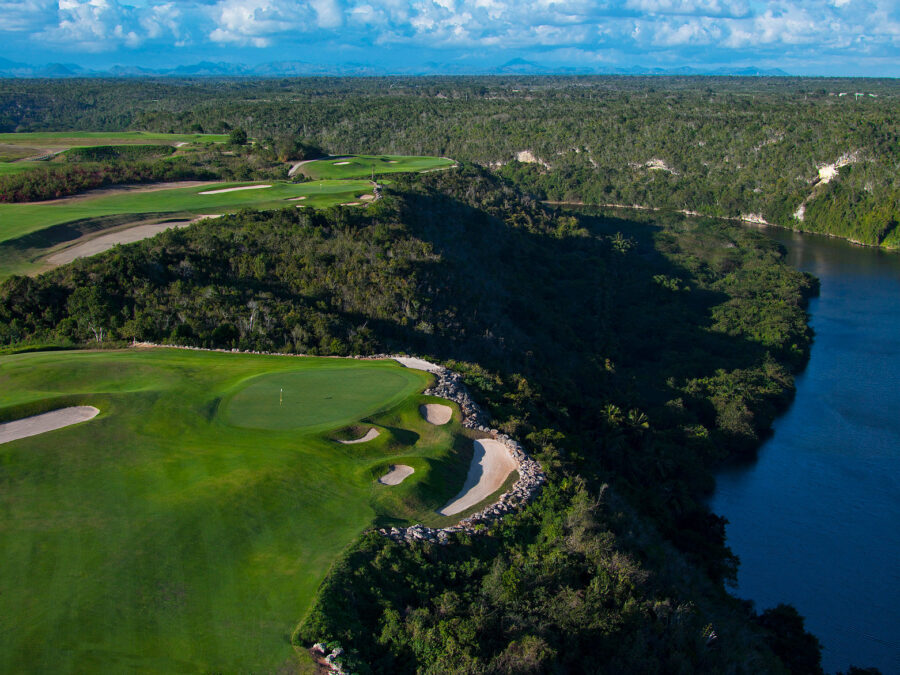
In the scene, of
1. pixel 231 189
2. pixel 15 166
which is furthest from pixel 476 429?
pixel 15 166

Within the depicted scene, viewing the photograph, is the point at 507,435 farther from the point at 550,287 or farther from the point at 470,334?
the point at 550,287

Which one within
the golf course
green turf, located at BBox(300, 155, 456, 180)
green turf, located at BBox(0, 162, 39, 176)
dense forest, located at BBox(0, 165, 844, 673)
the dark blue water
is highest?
green turf, located at BBox(0, 162, 39, 176)

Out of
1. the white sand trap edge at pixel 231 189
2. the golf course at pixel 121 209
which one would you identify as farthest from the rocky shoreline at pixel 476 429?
the white sand trap edge at pixel 231 189

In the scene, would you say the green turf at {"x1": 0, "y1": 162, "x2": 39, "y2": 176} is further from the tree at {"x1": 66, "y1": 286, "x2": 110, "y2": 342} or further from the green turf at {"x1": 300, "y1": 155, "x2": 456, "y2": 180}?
the tree at {"x1": 66, "y1": 286, "x2": 110, "y2": 342}

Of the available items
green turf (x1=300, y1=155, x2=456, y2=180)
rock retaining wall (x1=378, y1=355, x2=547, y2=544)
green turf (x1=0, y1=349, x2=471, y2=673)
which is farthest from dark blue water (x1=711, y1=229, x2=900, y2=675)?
green turf (x1=300, y1=155, x2=456, y2=180)

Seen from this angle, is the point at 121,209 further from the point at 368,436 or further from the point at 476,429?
the point at 476,429

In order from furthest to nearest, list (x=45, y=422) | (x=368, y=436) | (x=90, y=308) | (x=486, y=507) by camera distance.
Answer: (x=90, y=308) → (x=368, y=436) → (x=45, y=422) → (x=486, y=507)
